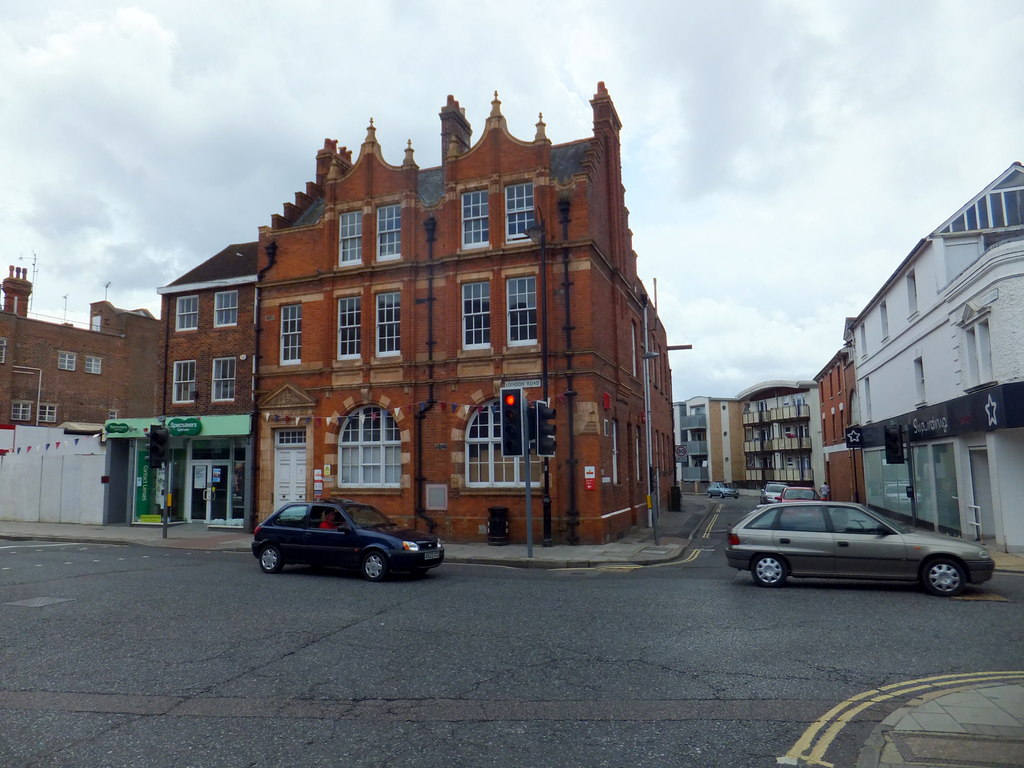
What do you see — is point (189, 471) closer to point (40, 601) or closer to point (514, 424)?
point (514, 424)

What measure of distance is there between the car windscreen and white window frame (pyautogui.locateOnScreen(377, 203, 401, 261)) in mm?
10378

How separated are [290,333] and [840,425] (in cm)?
2954

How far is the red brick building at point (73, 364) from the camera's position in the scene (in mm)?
40781

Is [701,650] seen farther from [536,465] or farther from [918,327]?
[918,327]

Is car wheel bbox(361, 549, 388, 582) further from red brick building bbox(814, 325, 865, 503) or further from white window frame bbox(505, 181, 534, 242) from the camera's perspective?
red brick building bbox(814, 325, 865, 503)

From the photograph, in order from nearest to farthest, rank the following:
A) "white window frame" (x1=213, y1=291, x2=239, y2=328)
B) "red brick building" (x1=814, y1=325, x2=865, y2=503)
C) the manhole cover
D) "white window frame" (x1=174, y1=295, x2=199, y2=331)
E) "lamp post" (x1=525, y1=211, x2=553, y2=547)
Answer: the manhole cover → "lamp post" (x1=525, y1=211, x2=553, y2=547) → "white window frame" (x1=213, y1=291, x2=239, y2=328) → "white window frame" (x1=174, y1=295, x2=199, y2=331) → "red brick building" (x1=814, y1=325, x2=865, y2=503)

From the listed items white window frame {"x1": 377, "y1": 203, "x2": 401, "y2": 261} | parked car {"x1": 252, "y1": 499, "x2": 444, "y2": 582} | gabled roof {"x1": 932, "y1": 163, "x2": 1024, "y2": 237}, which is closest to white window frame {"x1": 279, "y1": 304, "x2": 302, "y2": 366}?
white window frame {"x1": 377, "y1": 203, "x2": 401, "y2": 261}

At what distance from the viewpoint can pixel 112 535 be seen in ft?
75.3

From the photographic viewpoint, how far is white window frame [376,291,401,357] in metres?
22.7

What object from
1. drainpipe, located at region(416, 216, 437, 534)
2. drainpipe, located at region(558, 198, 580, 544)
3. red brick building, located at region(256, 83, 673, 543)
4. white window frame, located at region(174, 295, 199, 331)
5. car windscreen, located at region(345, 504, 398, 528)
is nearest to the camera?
car windscreen, located at region(345, 504, 398, 528)

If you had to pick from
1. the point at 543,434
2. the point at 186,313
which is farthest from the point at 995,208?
the point at 186,313

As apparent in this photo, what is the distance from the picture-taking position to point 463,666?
740 centimetres

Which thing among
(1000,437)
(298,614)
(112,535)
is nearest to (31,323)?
(112,535)

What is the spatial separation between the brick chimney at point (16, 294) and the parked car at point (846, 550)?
45095 millimetres
